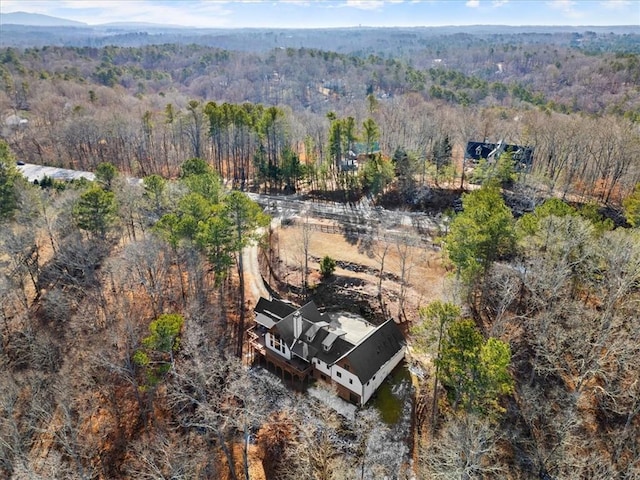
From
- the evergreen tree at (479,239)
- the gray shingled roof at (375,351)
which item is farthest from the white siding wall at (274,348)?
the evergreen tree at (479,239)

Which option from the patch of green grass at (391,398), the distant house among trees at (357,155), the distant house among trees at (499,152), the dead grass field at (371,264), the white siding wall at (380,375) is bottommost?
the patch of green grass at (391,398)

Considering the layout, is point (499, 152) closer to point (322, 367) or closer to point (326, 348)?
point (326, 348)

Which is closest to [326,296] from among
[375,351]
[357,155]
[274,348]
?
[274,348]

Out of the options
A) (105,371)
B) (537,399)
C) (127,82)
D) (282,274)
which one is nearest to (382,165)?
(282,274)

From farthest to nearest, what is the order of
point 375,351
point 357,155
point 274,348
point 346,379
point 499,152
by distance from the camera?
point 357,155
point 499,152
point 274,348
point 375,351
point 346,379

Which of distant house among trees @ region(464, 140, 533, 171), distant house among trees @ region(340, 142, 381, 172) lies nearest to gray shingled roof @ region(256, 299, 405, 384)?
distant house among trees @ region(340, 142, 381, 172)

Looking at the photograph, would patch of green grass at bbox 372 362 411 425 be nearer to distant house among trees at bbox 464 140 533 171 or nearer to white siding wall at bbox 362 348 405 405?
white siding wall at bbox 362 348 405 405

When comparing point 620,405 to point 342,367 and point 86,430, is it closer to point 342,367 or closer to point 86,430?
point 342,367

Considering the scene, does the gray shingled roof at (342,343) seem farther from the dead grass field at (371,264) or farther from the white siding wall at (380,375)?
the dead grass field at (371,264)
